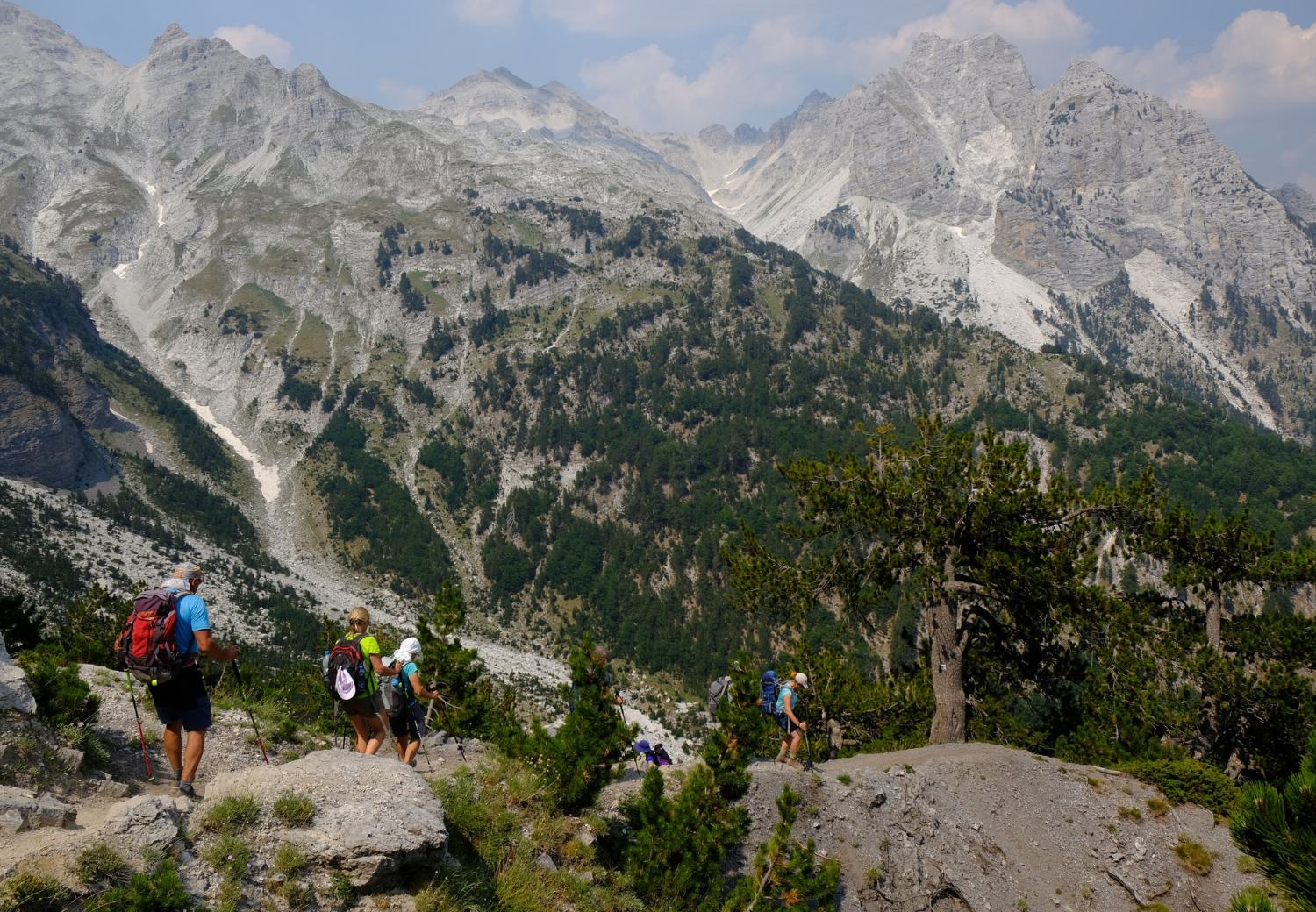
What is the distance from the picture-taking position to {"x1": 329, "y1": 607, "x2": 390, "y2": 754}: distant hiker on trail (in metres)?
12.5

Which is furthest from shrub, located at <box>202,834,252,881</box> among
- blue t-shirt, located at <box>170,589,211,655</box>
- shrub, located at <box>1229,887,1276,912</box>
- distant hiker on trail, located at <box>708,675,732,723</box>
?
distant hiker on trail, located at <box>708,675,732,723</box>

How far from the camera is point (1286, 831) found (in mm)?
7336

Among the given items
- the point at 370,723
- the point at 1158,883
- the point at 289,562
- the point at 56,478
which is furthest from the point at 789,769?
the point at 56,478

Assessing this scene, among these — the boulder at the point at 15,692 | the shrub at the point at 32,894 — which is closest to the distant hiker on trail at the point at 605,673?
the boulder at the point at 15,692

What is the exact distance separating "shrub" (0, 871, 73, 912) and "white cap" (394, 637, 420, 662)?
272 inches

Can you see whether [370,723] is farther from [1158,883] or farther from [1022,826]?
[1158,883]

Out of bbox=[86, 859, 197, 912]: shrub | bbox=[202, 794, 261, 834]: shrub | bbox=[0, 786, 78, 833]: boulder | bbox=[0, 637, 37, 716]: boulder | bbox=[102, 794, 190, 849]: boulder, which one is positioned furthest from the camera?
bbox=[0, 637, 37, 716]: boulder

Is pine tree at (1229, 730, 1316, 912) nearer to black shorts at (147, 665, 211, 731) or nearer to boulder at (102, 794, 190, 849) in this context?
boulder at (102, 794, 190, 849)

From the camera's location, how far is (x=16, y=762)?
31.1 feet

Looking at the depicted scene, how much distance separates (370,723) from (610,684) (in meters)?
4.79

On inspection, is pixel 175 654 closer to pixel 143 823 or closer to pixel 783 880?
pixel 143 823

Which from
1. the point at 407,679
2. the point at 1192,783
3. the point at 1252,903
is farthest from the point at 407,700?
the point at 1192,783

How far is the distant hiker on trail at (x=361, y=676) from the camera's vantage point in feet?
41.0

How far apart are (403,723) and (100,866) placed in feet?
22.8
